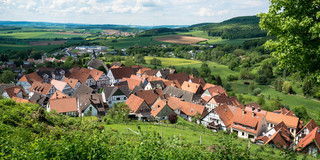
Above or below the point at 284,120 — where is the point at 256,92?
below

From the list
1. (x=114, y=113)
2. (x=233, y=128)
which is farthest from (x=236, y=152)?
(x=233, y=128)

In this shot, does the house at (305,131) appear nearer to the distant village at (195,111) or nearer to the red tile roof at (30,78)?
the distant village at (195,111)

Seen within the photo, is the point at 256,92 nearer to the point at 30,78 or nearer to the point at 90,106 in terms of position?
the point at 90,106

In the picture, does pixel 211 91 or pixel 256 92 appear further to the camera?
pixel 256 92

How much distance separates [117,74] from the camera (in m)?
77.6

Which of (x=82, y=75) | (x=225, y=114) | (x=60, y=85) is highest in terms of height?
(x=60, y=85)

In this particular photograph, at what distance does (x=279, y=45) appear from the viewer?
11.3 meters

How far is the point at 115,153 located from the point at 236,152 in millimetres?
4999

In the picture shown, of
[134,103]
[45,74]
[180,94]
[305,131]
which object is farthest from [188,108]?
[45,74]

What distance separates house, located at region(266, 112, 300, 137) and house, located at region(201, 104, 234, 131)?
8.02 meters

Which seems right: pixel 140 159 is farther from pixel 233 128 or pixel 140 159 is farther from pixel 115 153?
pixel 233 128

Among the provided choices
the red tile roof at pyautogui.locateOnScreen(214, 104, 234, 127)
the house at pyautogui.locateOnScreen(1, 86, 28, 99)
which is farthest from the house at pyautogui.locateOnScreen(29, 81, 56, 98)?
the red tile roof at pyautogui.locateOnScreen(214, 104, 234, 127)

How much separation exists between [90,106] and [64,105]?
455cm

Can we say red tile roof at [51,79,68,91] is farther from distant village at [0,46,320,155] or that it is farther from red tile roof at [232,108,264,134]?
red tile roof at [232,108,264,134]
